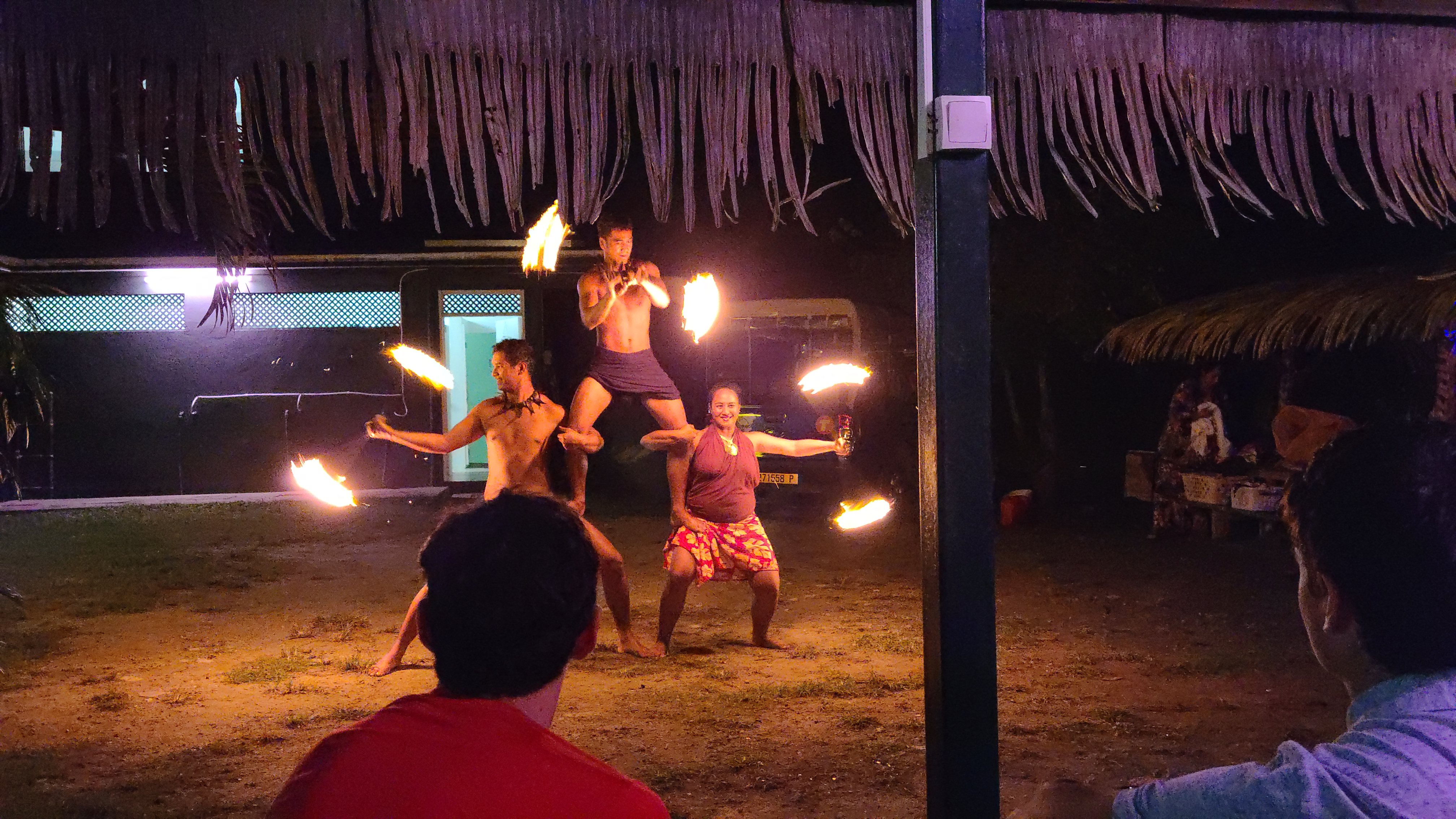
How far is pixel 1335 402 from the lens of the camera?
12.6 metres

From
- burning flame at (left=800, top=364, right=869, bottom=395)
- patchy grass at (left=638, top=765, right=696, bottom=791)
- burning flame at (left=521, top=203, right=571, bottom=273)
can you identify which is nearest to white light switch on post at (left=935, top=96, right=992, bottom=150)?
burning flame at (left=521, top=203, right=571, bottom=273)

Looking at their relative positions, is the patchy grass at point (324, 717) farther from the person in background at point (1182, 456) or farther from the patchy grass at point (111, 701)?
the person in background at point (1182, 456)

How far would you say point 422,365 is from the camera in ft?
19.8

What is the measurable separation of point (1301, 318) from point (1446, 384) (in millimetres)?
1879

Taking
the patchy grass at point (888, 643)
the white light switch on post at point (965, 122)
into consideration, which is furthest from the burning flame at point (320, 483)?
the white light switch on post at point (965, 122)

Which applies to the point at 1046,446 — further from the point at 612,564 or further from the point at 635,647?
the point at 612,564

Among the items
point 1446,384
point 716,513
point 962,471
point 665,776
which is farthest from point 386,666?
point 1446,384

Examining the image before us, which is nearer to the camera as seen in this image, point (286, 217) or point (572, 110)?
point (572, 110)

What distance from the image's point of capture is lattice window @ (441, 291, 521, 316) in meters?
15.4

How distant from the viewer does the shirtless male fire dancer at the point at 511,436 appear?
246 inches

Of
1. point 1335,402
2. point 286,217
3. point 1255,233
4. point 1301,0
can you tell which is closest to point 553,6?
point 286,217

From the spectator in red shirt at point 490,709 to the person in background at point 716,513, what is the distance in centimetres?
484

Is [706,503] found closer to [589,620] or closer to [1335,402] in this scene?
[589,620]

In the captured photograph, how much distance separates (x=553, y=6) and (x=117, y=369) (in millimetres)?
15117
